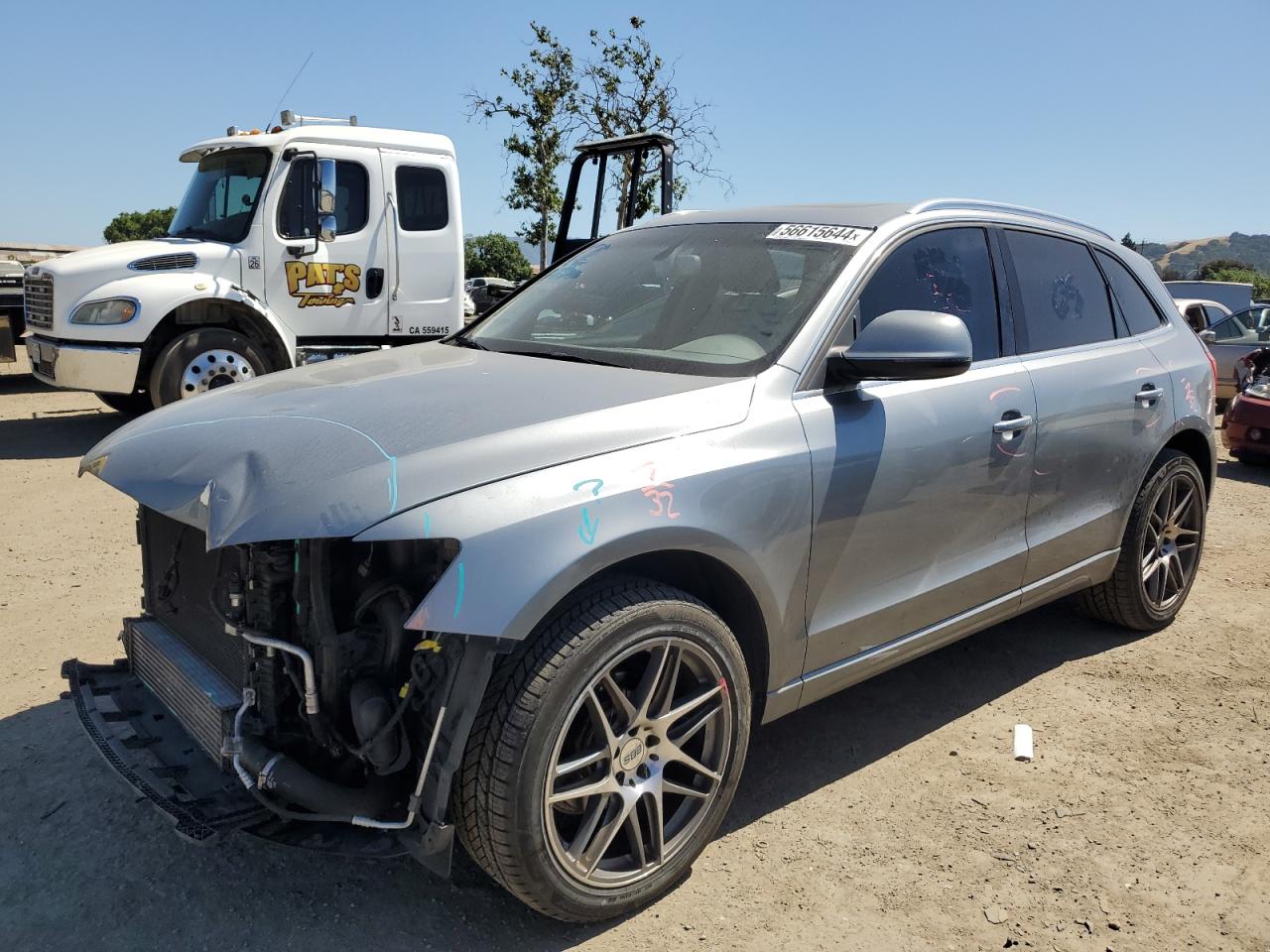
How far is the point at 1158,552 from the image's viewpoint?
182 inches

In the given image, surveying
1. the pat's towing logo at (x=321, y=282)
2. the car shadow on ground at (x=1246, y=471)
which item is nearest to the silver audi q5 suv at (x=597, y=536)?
the pat's towing logo at (x=321, y=282)

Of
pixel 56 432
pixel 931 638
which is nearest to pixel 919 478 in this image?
pixel 931 638

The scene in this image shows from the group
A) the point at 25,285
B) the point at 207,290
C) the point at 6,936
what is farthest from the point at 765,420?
the point at 25,285

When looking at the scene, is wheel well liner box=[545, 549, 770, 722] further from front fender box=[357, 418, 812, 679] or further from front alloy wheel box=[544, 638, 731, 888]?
front alloy wheel box=[544, 638, 731, 888]

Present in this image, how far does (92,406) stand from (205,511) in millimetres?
9710

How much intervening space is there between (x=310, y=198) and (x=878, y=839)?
767cm

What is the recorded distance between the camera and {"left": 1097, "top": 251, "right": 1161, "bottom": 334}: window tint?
4.46 meters

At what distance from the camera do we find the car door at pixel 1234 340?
1291cm

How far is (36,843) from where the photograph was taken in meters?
2.90

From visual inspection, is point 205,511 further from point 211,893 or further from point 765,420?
point 765,420

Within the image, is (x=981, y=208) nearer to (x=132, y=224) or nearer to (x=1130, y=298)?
(x=1130, y=298)

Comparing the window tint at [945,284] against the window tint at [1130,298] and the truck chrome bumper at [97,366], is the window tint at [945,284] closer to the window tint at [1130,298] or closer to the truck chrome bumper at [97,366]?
the window tint at [1130,298]

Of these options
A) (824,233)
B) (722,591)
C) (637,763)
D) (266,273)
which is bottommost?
(637,763)

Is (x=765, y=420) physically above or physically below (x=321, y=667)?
above
